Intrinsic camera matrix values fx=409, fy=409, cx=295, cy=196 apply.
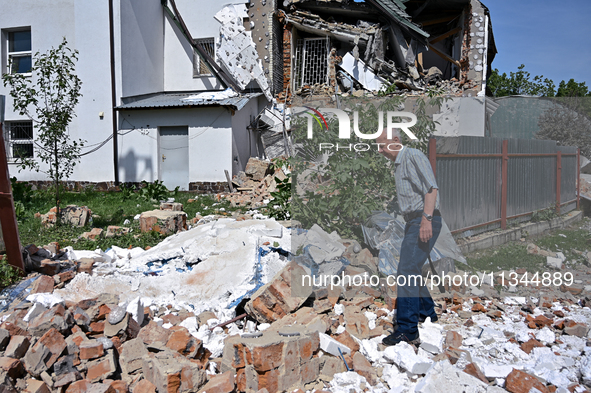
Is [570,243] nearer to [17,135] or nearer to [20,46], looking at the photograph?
[17,135]

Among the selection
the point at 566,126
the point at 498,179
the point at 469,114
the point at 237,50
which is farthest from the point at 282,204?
the point at 566,126

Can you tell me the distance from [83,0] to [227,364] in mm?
14523

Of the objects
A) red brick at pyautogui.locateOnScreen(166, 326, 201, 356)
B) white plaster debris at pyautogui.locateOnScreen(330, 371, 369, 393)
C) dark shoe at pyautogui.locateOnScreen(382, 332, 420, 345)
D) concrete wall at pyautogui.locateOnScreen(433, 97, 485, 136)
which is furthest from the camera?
concrete wall at pyautogui.locateOnScreen(433, 97, 485, 136)

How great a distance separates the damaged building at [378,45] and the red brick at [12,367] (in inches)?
482

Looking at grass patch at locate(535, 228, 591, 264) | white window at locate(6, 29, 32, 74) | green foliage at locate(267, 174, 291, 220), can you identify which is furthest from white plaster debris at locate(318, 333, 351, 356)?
white window at locate(6, 29, 32, 74)

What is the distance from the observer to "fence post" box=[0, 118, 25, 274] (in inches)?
177

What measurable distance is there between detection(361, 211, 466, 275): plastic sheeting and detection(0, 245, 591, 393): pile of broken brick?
0.67 metres

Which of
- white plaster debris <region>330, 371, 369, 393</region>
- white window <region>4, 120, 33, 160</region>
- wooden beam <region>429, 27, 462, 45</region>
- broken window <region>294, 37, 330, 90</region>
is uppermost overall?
wooden beam <region>429, 27, 462, 45</region>

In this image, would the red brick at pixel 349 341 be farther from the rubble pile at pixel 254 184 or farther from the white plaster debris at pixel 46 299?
the rubble pile at pixel 254 184

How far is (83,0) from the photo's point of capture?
1355 cm

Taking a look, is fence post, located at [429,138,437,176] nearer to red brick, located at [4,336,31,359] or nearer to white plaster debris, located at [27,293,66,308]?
white plaster debris, located at [27,293,66,308]

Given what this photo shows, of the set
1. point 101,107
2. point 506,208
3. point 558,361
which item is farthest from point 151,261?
point 101,107

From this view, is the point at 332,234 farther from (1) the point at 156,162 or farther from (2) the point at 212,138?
(1) the point at 156,162

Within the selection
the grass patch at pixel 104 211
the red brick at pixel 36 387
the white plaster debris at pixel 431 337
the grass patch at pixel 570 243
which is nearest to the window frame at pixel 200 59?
the grass patch at pixel 104 211
